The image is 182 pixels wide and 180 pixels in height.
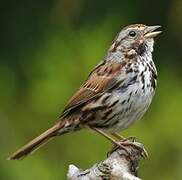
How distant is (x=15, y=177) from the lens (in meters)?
11.5

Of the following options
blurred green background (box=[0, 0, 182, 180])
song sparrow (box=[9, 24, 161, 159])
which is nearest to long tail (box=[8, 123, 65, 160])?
song sparrow (box=[9, 24, 161, 159])

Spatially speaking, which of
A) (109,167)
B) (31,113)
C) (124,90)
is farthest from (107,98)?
(31,113)

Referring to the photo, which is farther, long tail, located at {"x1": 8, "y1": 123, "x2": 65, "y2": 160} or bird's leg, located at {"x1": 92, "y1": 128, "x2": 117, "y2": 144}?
long tail, located at {"x1": 8, "y1": 123, "x2": 65, "y2": 160}

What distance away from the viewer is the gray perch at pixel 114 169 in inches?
331

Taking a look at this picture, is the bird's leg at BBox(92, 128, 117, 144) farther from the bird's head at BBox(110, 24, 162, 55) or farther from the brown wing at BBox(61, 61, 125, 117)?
the bird's head at BBox(110, 24, 162, 55)

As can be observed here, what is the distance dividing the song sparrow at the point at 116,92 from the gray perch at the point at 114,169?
864 millimetres

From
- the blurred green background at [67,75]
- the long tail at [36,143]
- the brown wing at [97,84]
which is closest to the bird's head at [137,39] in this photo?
the brown wing at [97,84]

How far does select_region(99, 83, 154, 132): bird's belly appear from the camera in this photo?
966 cm

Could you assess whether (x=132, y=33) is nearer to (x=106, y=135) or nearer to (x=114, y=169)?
(x=106, y=135)

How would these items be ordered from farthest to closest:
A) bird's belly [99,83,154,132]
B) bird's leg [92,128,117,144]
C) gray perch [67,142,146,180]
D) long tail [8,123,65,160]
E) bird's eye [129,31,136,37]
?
bird's eye [129,31,136,37], long tail [8,123,65,160], bird's belly [99,83,154,132], bird's leg [92,128,117,144], gray perch [67,142,146,180]

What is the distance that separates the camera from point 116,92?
9812 millimetres

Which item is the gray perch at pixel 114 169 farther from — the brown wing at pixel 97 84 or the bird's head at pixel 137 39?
the bird's head at pixel 137 39

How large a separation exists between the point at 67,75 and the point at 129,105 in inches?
87.1

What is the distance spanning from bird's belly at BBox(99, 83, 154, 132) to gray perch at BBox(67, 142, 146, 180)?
2.64 ft
